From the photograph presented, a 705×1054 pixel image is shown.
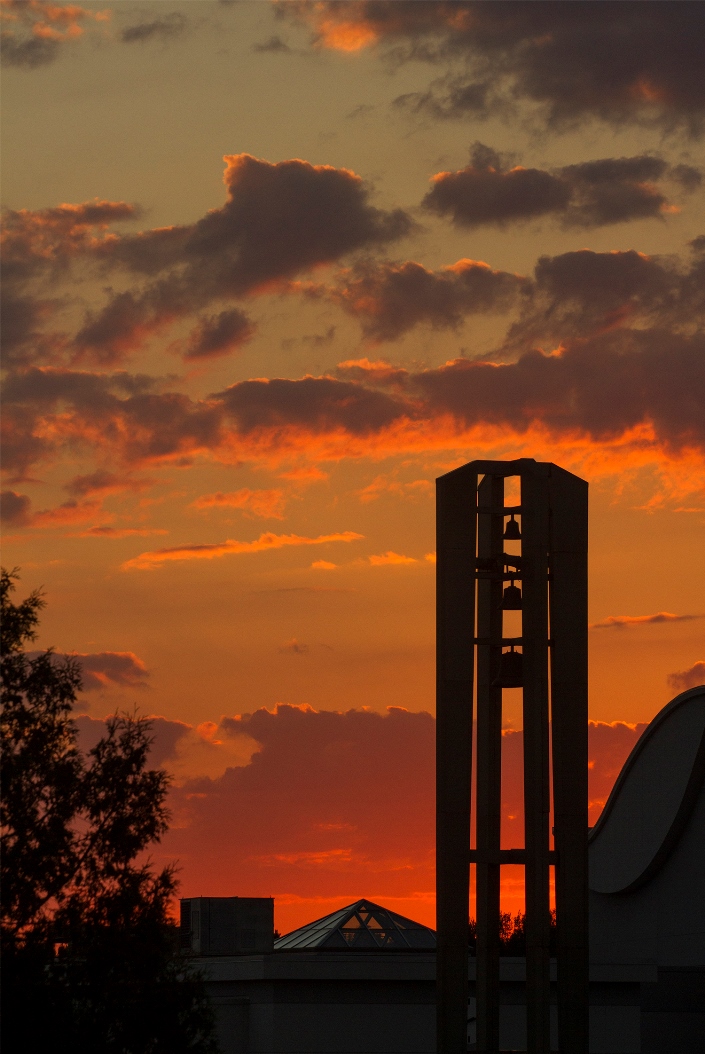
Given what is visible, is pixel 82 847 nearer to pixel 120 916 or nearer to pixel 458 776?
pixel 120 916

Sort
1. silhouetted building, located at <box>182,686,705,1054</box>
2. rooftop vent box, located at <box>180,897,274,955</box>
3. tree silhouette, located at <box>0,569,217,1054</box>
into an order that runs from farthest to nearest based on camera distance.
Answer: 1. rooftop vent box, located at <box>180,897,274,955</box>
2. silhouetted building, located at <box>182,686,705,1054</box>
3. tree silhouette, located at <box>0,569,217,1054</box>

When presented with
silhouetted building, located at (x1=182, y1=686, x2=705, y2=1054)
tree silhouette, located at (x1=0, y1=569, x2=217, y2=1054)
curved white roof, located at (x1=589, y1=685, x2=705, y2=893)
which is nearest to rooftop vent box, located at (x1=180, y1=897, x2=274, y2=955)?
silhouetted building, located at (x1=182, y1=686, x2=705, y2=1054)

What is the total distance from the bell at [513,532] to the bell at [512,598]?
2.91 feet

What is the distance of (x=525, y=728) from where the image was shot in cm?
2892

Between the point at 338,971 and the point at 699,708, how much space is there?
46.4 ft

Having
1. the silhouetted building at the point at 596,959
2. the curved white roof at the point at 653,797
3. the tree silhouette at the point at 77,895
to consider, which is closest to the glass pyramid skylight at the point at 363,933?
the silhouetted building at the point at 596,959

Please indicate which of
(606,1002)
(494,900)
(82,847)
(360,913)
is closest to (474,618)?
(494,900)

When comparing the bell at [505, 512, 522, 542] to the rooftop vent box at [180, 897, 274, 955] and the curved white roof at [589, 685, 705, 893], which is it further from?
the rooftop vent box at [180, 897, 274, 955]

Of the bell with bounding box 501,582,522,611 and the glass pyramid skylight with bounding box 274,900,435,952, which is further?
the glass pyramid skylight with bounding box 274,900,435,952

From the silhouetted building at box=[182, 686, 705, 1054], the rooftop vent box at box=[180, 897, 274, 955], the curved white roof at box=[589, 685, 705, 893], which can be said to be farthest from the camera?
the rooftop vent box at box=[180, 897, 274, 955]

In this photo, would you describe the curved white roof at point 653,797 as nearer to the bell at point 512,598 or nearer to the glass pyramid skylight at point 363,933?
the glass pyramid skylight at point 363,933

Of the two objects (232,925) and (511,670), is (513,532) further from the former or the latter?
(232,925)

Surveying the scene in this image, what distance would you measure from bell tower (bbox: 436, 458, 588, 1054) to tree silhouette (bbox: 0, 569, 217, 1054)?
201 inches

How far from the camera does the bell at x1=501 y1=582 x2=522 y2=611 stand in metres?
29.3
